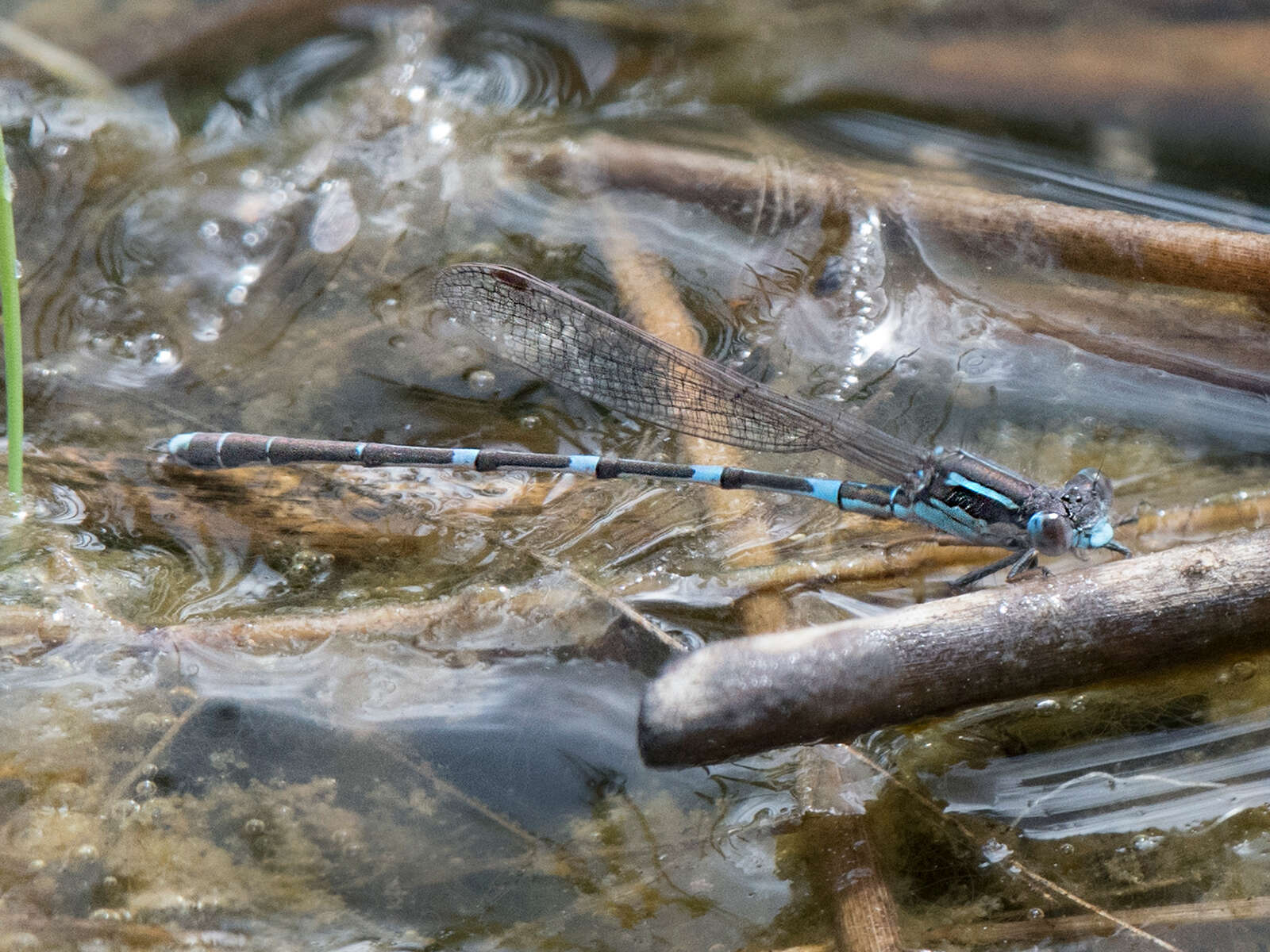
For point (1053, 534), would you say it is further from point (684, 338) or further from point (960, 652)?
point (684, 338)

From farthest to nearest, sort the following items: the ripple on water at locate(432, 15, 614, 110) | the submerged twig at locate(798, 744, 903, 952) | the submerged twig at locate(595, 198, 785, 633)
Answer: the ripple on water at locate(432, 15, 614, 110), the submerged twig at locate(595, 198, 785, 633), the submerged twig at locate(798, 744, 903, 952)

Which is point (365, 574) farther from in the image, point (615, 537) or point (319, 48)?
point (319, 48)

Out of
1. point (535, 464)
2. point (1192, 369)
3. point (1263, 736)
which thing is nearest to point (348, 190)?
point (535, 464)

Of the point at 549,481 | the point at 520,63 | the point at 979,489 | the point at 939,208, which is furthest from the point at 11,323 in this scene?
the point at 520,63

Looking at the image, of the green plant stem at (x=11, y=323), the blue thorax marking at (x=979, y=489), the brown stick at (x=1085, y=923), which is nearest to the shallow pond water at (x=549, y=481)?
the brown stick at (x=1085, y=923)

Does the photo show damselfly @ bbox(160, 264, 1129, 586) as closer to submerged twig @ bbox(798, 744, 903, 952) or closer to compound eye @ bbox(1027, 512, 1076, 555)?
compound eye @ bbox(1027, 512, 1076, 555)

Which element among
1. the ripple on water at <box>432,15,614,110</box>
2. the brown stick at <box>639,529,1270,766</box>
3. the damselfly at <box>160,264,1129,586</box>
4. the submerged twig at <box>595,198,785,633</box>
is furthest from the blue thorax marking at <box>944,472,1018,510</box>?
the ripple on water at <box>432,15,614,110</box>
